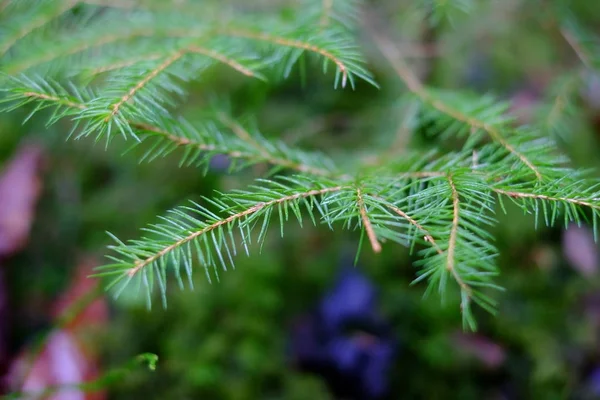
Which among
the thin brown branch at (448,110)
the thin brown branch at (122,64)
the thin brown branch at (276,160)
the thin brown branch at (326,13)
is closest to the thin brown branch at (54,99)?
the thin brown branch at (122,64)

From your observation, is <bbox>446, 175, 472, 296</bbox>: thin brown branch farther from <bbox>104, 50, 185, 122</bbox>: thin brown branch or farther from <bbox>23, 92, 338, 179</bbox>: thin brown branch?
<bbox>104, 50, 185, 122</bbox>: thin brown branch

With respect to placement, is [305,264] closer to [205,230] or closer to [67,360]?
[67,360]

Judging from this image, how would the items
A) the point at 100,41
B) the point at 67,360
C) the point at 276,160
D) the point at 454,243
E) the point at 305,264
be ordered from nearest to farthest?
the point at 454,243 < the point at 276,160 < the point at 100,41 < the point at 67,360 < the point at 305,264

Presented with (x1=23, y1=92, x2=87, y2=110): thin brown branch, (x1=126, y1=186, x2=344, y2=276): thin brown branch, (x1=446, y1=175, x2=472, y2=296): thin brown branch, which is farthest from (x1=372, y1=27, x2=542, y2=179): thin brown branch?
(x1=23, y1=92, x2=87, y2=110): thin brown branch

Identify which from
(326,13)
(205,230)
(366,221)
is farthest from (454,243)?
(326,13)

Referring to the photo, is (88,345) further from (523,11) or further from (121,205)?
(523,11)

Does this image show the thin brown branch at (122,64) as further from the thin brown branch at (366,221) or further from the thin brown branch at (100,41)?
the thin brown branch at (366,221)
